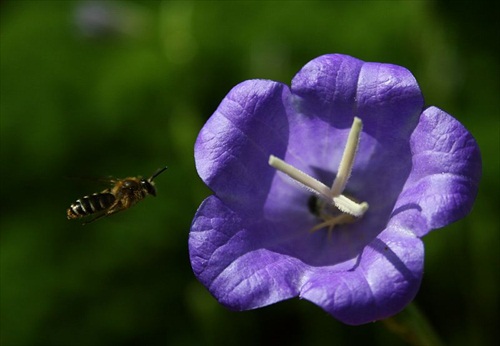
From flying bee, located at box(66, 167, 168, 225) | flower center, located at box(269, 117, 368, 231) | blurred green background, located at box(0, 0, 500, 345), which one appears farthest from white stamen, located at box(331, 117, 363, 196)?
blurred green background, located at box(0, 0, 500, 345)

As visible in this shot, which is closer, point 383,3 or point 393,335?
point 393,335

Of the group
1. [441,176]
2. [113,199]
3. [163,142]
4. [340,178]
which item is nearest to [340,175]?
[340,178]

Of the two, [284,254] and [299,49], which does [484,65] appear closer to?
[299,49]

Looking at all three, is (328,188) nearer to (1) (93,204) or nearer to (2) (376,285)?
(2) (376,285)

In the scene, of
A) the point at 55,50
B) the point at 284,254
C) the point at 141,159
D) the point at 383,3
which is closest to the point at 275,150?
the point at 284,254

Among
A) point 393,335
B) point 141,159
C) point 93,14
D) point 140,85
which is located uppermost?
point 93,14

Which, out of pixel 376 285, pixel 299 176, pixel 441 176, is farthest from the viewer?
pixel 299 176
